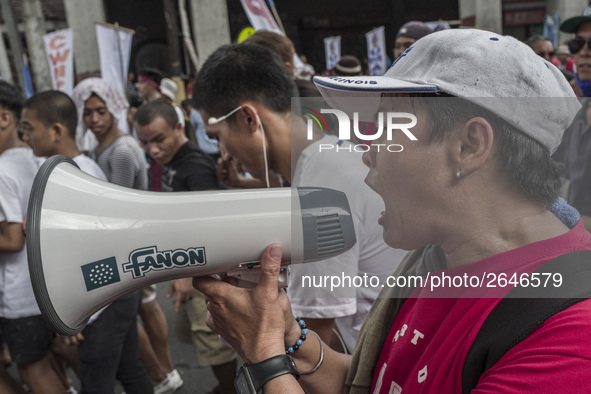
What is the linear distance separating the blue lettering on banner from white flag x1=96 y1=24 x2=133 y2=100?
6.68 m

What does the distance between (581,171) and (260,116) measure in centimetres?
189

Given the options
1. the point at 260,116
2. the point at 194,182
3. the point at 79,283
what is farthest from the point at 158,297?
the point at 79,283

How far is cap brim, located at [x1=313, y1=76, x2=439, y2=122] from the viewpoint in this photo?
878 mm

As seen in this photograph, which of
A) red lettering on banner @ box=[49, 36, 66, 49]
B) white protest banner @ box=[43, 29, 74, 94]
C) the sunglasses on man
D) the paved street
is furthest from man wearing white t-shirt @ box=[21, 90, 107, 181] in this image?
red lettering on banner @ box=[49, 36, 66, 49]

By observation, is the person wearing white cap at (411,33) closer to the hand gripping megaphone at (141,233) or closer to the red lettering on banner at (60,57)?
the hand gripping megaphone at (141,233)

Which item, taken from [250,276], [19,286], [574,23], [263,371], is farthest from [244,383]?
[574,23]

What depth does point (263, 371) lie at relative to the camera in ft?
3.23

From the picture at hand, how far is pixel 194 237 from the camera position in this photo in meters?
1.03

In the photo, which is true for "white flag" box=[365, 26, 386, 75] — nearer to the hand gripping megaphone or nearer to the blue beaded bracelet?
the blue beaded bracelet

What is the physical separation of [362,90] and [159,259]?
51 cm

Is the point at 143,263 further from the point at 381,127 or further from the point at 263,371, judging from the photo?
the point at 381,127

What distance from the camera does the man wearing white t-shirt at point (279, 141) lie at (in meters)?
1.48

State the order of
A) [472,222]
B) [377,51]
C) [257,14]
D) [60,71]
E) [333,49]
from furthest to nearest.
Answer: [333,49] → [377,51] → [60,71] → [257,14] → [472,222]

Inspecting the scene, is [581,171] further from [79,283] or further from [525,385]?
[79,283]
